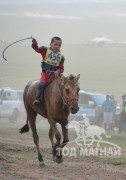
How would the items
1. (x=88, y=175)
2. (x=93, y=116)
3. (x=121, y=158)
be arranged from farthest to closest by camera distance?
(x=93, y=116), (x=121, y=158), (x=88, y=175)

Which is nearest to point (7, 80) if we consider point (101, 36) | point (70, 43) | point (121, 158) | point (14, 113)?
point (70, 43)

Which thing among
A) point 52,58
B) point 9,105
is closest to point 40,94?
point 52,58

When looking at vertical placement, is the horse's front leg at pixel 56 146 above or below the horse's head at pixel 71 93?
below

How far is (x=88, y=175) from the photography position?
11.2 meters

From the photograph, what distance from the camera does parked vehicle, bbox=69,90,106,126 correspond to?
2933 cm

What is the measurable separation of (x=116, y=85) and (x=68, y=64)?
6.94 meters

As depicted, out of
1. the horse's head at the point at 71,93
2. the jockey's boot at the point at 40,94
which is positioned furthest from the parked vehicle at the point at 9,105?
the horse's head at the point at 71,93

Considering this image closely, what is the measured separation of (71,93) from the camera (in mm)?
11711

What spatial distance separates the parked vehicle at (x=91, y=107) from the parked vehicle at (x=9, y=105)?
12.1 ft

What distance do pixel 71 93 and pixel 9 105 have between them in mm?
20398

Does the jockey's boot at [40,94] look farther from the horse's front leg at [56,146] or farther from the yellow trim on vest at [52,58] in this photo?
the horse's front leg at [56,146]

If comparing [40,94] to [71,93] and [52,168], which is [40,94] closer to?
[71,93]

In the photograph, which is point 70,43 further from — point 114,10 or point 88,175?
point 88,175

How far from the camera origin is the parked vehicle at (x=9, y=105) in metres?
31.7
